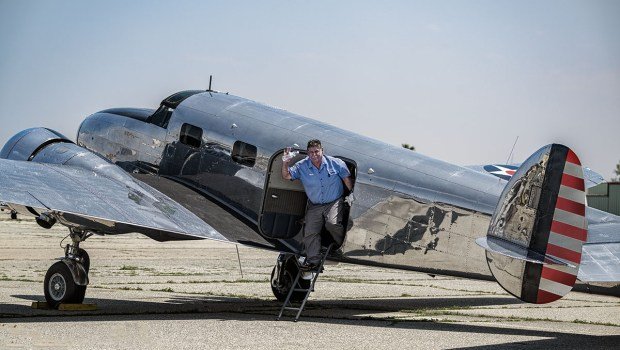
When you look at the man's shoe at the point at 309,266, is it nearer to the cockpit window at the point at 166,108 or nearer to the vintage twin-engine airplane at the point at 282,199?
the vintage twin-engine airplane at the point at 282,199

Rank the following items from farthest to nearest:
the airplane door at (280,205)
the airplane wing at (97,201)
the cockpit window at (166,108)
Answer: the cockpit window at (166,108), the airplane door at (280,205), the airplane wing at (97,201)

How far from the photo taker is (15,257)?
25.3 m

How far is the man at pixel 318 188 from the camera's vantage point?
1379 cm

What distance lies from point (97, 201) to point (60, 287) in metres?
1.56

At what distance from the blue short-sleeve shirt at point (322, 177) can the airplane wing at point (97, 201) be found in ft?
4.79

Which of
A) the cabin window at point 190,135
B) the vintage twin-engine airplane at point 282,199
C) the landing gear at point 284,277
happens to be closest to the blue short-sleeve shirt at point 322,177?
the vintage twin-engine airplane at point 282,199

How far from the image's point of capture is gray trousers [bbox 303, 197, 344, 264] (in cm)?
1388

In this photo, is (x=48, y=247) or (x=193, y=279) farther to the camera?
(x=48, y=247)

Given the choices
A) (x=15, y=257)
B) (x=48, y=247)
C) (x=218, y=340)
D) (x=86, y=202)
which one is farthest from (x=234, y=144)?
(x=48, y=247)

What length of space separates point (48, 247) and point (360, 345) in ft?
70.4

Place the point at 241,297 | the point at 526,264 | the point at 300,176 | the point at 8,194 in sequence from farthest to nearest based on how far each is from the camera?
the point at 241,297, the point at 300,176, the point at 8,194, the point at 526,264

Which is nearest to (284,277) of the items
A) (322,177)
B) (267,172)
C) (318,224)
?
(267,172)

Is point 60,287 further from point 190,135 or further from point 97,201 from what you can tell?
point 190,135

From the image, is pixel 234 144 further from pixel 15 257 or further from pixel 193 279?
pixel 15 257
